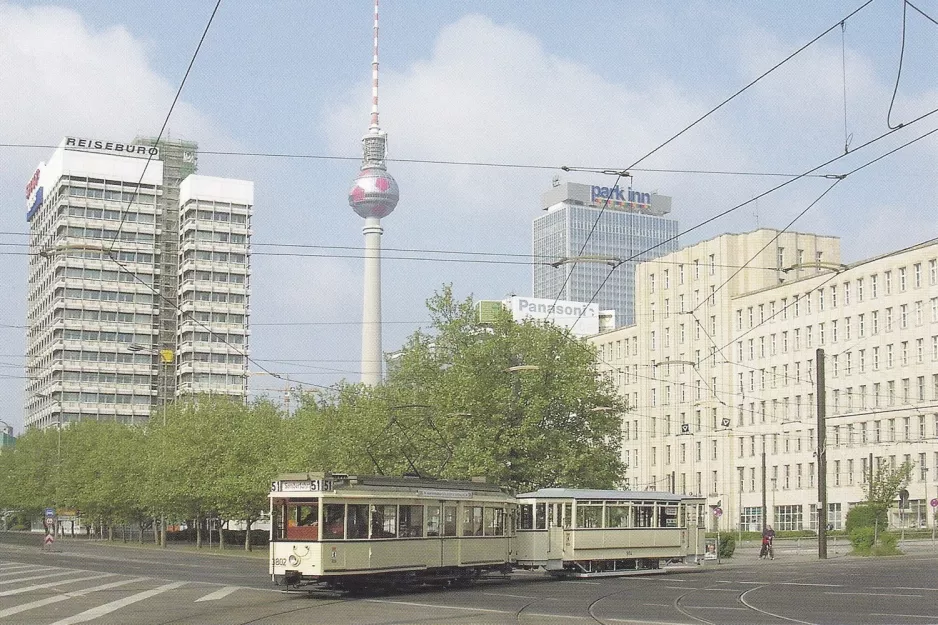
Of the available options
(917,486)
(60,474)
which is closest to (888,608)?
(917,486)

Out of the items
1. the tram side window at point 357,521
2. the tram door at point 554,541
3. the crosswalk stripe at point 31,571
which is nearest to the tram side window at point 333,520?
the tram side window at point 357,521

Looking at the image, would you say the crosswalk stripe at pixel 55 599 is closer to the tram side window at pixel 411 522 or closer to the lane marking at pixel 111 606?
the lane marking at pixel 111 606

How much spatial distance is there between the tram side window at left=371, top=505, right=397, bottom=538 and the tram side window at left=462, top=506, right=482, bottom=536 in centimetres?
398

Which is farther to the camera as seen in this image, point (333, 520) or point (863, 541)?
point (863, 541)

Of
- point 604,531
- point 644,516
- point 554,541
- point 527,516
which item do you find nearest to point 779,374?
point 644,516

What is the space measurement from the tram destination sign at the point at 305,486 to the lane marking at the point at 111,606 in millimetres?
3867

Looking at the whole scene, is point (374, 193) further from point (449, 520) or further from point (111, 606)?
point (111, 606)

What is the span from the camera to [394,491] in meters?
33.3

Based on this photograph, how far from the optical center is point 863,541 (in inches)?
2308

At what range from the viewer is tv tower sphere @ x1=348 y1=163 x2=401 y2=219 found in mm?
191250

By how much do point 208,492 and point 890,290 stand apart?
52085 millimetres

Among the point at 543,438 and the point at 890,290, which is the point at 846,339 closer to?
the point at 890,290

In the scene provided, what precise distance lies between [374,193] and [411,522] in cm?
15898

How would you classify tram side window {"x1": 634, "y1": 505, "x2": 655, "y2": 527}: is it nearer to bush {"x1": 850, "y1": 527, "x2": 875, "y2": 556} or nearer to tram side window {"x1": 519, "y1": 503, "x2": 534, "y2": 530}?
tram side window {"x1": 519, "y1": 503, "x2": 534, "y2": 530}
